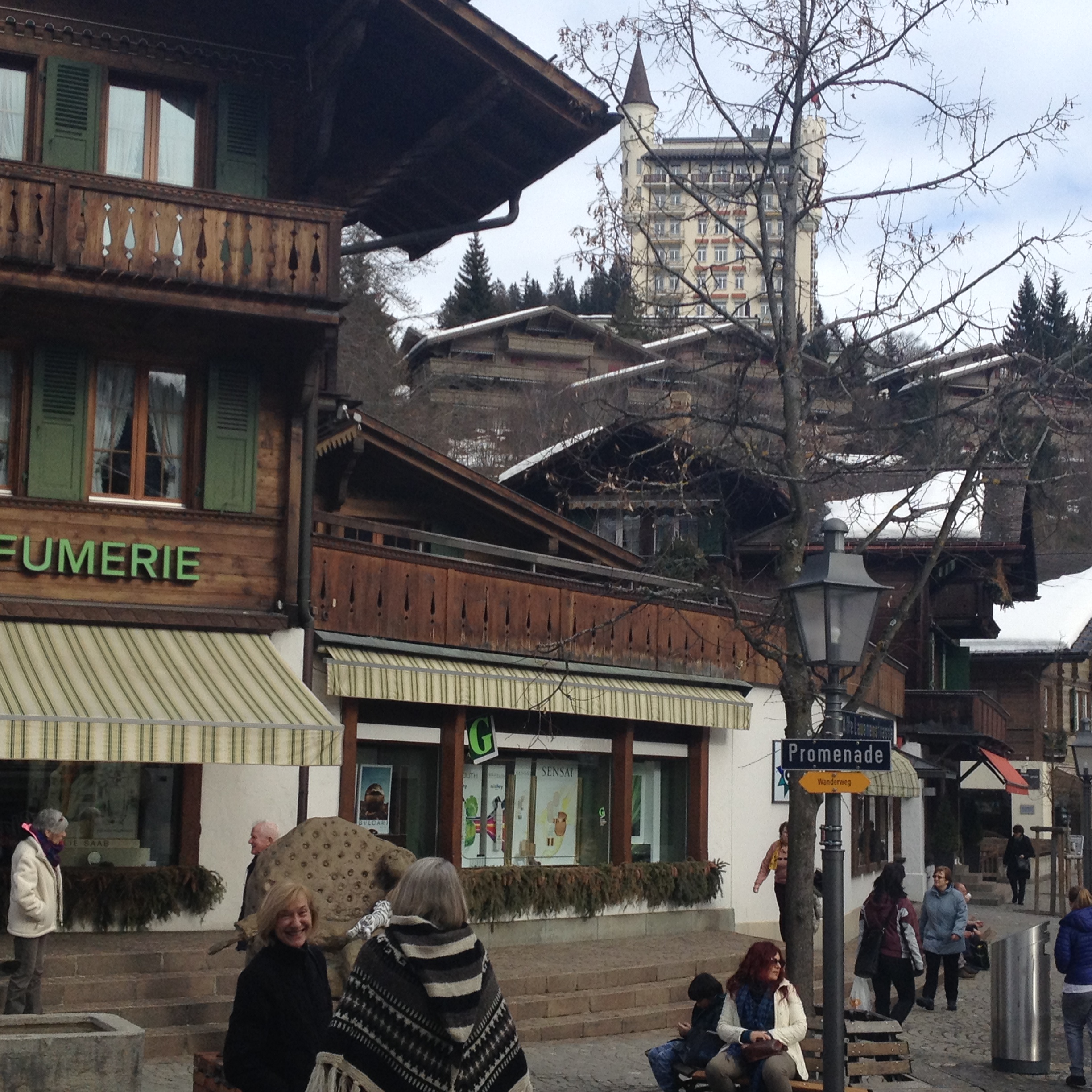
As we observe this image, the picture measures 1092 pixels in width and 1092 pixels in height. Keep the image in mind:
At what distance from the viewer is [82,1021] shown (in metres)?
9.69

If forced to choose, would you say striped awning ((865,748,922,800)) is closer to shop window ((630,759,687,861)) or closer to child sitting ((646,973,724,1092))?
shop window ((630,759,687,861))

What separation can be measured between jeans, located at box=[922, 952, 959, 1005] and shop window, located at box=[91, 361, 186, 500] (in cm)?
971

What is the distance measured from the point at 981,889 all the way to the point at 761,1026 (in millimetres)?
30816

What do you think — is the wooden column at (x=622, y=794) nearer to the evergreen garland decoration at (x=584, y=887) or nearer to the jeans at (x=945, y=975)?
the evergreen garland decoration at (x=584, y=887)

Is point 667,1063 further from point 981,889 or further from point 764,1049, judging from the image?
point 981,889

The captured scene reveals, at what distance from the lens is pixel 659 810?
918 inches

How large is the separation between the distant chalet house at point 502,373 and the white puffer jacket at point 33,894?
35195 mm

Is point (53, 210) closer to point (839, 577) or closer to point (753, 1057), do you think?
point (839, 577)

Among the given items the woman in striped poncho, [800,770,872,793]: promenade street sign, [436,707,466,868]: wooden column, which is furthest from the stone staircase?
the woman in striped poncho

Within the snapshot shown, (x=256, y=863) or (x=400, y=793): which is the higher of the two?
(x=400, y=793)

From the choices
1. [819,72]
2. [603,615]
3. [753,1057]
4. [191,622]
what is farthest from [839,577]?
[603,615]

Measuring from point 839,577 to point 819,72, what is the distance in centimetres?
563

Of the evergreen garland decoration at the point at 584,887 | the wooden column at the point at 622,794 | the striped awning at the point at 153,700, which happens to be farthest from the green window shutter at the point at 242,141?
the wooden column at the point at 622,794

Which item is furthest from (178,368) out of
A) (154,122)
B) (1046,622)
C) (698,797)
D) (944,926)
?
(1046,622)
